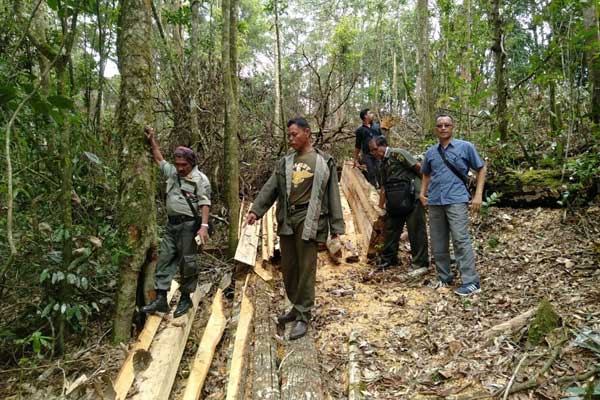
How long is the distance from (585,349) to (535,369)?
381 millimetres

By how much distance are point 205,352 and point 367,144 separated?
5876 mm

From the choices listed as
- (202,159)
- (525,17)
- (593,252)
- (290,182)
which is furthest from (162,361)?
(525,17)

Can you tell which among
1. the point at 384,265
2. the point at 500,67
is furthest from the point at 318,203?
the point at 500,67

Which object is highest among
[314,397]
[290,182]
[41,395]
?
[290,182]

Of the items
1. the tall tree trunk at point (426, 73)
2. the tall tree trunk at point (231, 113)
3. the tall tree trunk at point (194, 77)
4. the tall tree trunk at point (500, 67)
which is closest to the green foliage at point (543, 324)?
the tall tree trunk at point (231, 113)

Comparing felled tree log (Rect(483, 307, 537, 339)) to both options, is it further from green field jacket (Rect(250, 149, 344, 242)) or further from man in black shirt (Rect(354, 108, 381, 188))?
man in black shirt (Rect(354, 108, 381, 188))

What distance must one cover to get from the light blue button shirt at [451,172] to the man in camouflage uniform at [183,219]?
8.92 ft


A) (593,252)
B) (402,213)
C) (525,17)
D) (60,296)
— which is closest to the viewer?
(60,296)

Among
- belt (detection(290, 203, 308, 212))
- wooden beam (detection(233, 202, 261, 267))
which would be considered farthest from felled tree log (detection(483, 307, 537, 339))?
wooden beam (detection(233, 202, 261, 267))

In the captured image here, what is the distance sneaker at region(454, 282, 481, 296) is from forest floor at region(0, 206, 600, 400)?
8 centimetres

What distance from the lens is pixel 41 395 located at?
3795mm

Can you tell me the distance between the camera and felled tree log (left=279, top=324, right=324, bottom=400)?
3.21m

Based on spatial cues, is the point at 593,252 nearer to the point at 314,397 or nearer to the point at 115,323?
the point at 314,397

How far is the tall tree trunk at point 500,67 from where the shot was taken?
6.76 metres
